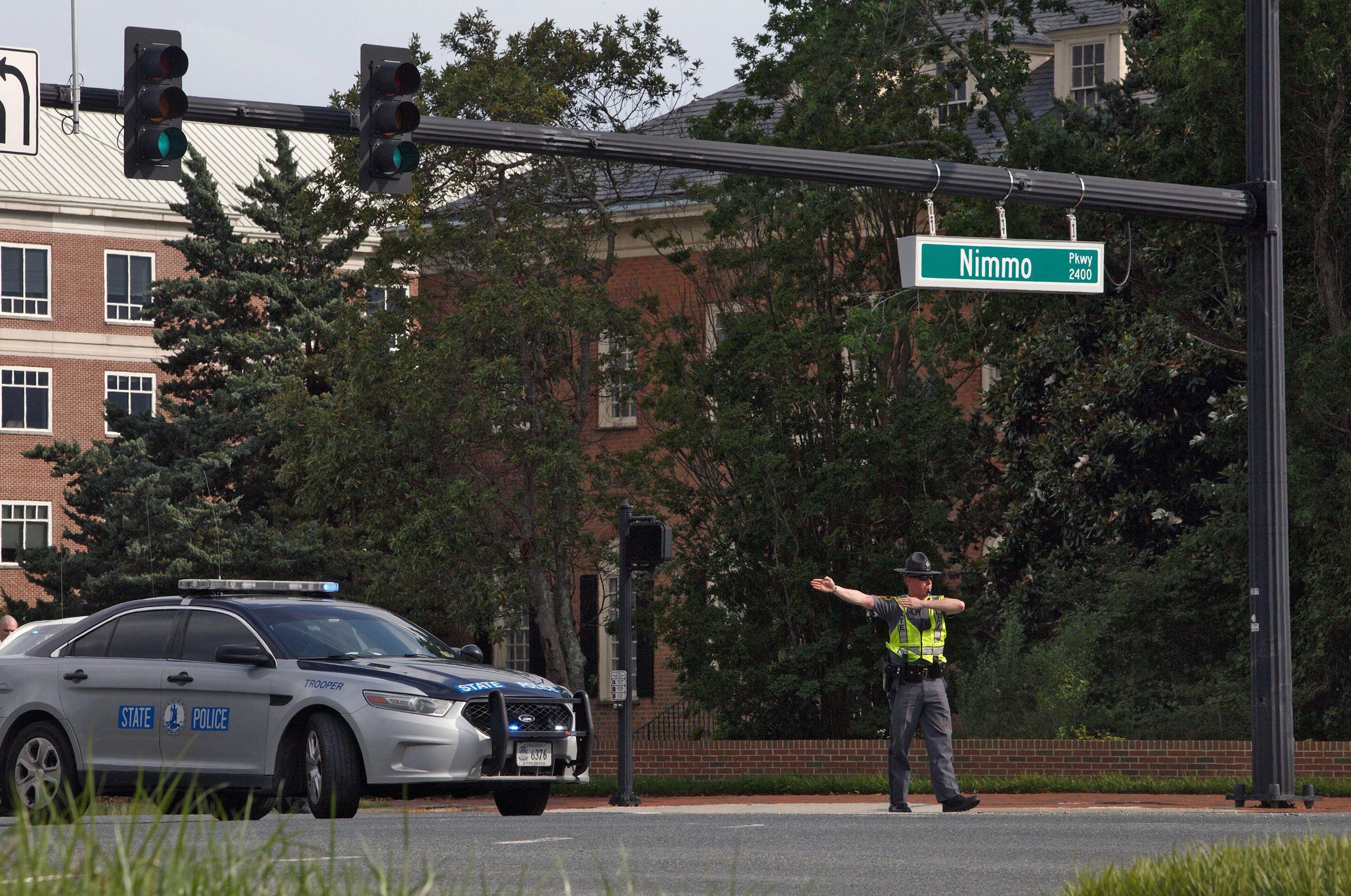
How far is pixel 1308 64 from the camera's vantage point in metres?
20.3

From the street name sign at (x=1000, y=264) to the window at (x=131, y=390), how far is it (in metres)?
41.0

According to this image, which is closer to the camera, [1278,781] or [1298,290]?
[1278,781]

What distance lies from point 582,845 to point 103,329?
149ft

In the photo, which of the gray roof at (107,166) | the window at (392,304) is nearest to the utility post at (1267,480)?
the window at (392,304)

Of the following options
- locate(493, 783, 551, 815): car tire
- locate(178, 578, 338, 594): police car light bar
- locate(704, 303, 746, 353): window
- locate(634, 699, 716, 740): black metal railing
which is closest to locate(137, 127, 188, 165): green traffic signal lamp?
locate(178, 578, 338, 594): police car light bar

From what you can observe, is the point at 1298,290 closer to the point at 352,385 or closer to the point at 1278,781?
the point at 1278,781

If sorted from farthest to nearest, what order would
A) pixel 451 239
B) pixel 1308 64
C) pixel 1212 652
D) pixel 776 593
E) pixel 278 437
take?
pixel 278 437
pixel 451 239
pixel 776 593
pixel 1212 652
pixel 1308 64

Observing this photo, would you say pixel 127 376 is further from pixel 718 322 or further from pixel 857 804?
pixel 857 804

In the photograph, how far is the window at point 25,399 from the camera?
52562 millimetres

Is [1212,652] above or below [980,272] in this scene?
below

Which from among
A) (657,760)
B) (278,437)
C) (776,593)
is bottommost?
(657,760)

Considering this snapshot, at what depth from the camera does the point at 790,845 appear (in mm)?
11625

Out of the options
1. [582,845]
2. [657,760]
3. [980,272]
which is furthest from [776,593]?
[582,845]

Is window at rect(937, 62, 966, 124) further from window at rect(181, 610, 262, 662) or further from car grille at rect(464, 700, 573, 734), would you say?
window at rect(181, 610, 262, 662)
